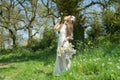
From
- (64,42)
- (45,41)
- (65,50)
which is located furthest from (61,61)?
(45,41)

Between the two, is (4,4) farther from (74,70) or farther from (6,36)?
(74,70)

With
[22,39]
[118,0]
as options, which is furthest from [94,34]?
[22,39]

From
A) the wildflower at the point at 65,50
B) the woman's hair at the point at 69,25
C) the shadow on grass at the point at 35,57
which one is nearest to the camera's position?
the wildflower at the point at 65,50

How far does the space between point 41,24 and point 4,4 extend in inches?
393

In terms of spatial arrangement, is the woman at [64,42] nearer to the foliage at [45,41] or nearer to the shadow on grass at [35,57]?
the shadow on grass at [35,57]

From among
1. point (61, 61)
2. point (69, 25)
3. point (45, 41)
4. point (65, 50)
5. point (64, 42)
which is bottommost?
point (45, 41)

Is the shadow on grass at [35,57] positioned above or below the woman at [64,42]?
below

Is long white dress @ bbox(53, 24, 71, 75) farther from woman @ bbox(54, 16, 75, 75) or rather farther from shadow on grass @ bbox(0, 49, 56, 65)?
shadow on grass @ bbox(0, 49, 56, 65)

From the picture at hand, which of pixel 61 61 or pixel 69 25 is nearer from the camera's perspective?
pixel 61 61

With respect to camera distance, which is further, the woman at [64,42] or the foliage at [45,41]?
the foliage at [45,41]

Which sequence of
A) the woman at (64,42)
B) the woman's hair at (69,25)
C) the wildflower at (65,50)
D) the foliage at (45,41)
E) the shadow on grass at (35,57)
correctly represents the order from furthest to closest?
the foliage at (45,41)
the shadow on grass at (35,57)
the woman's hair at (69,25)
the woman at (64,42)
the wildflower at (65,50)

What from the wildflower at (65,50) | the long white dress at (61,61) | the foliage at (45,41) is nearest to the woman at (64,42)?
the long white dress at (61,61)

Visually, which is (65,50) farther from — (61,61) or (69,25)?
(69,25)

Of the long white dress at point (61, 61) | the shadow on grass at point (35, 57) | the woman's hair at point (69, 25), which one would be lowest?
the shadow on grass at point (35, 57)
